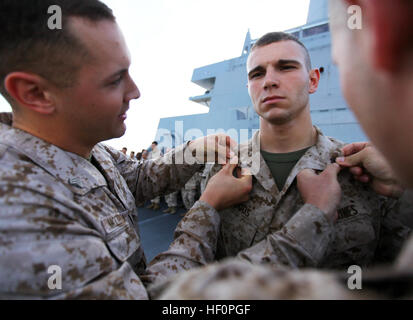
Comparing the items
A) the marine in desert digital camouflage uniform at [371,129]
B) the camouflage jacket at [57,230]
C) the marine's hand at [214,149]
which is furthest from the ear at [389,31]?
the marine's hand at [214,149]

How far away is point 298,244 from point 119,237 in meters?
0.69

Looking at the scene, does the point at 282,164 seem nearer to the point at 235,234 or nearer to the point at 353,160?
the point at 353,160

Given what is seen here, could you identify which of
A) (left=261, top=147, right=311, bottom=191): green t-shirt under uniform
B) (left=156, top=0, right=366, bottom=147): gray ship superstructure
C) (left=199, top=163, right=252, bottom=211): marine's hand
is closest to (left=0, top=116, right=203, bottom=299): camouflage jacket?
(left=199, top=163, right=252, bottom=211): marine's hand

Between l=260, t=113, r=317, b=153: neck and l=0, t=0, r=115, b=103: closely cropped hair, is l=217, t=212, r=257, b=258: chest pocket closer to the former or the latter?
l=260, t=113, r=317, b=153: neck

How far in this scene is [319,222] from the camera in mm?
897

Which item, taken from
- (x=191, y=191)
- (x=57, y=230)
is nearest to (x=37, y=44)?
(x=57, y=230)

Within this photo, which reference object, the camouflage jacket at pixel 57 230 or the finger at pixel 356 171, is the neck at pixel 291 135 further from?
the camouflage jacket at pixel 57 230

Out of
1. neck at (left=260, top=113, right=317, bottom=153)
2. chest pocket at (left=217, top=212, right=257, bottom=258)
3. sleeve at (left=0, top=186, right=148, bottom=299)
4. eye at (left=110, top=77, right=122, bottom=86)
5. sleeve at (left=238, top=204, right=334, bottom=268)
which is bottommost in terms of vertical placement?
chest pocket at (left=217, top=212, right=257, bottom=258)

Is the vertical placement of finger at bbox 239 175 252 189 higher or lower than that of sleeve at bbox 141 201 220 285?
higher

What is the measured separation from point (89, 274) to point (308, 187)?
957 millimetres

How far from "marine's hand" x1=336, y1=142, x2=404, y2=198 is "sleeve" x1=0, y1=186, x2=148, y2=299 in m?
1.11

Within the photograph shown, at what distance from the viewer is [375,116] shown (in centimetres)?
28

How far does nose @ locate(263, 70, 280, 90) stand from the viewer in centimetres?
118

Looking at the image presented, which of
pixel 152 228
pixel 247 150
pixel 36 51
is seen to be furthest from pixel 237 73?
pixel 36 51
